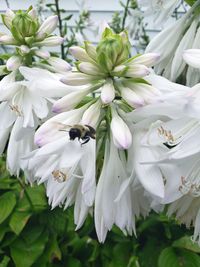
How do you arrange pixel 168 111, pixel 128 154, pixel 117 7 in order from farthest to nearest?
pixel 117 7 < pixel 128 154 < pixel 168 111

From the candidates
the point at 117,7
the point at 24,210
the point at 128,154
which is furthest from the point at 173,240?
the point at 117,7

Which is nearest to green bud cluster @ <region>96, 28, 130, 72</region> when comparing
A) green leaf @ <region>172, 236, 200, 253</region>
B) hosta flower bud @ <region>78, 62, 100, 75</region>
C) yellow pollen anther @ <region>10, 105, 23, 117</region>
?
hosta flower bud @ <region>78, 62, 100, 75</region>

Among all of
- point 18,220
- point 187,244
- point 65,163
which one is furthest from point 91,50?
point 18,220

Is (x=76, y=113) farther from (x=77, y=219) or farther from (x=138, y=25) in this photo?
(x=138, y=25)

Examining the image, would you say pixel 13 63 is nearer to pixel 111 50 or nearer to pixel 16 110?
pixel 16 110

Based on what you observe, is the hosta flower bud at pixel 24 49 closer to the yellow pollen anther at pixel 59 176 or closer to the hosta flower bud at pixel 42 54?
the hosta flower bud at pixel 42 54

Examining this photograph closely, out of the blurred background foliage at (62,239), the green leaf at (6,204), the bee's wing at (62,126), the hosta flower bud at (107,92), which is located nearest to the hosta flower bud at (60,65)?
the hosta flower bud at (107,92)

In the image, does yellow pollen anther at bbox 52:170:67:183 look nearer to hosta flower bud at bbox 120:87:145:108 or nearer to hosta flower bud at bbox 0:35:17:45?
hosta flower bud at bbox 120:87:145:108
